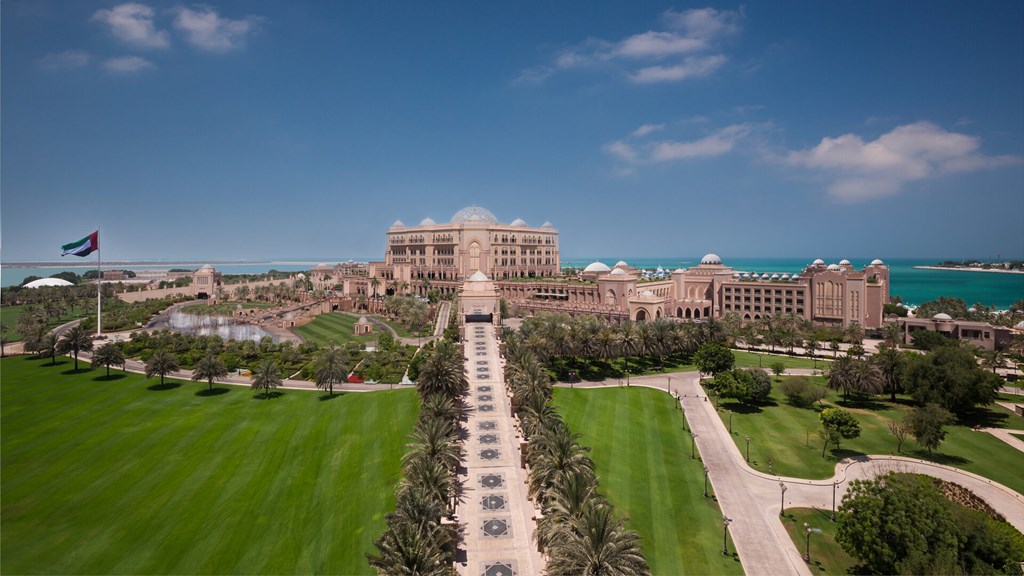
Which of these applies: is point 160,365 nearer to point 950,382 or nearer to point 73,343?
point 73,343

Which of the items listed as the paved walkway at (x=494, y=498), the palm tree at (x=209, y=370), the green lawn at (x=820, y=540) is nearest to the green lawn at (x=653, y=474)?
the green lawn at (x=820, y=540)

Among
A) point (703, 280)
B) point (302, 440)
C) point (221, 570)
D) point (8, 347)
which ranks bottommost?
point (221, 570)

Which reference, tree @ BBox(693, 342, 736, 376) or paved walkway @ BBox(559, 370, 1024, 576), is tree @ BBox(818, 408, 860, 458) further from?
tree @ BBox(693, 342, 736, 376)

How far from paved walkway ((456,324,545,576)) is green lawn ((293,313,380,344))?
133 ft

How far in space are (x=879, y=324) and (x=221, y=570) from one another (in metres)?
101

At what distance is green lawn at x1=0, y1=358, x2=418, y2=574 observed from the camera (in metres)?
27.7

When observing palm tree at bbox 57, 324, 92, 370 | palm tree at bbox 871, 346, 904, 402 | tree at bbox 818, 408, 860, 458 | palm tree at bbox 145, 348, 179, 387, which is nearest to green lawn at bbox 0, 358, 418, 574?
palm tree at bbox 145, 348, 179, 387

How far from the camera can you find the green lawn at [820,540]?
26356 mm

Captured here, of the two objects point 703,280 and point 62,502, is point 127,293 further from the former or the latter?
point 703,280

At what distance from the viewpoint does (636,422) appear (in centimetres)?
4428

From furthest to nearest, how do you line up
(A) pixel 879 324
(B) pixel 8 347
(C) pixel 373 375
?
(A) pixel 879 324 < (B) pixel 8 347 < (C) pixel 373 375

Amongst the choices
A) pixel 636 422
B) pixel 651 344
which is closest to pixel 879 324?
pixel 651 344

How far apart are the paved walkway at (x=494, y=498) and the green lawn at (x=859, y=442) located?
62.8 feet

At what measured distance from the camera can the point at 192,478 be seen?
35531 mm
